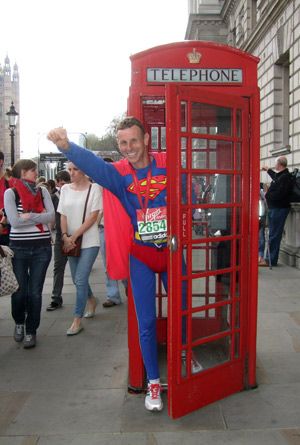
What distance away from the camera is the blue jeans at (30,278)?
16.2 feet

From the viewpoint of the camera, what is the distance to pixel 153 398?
11.4ft

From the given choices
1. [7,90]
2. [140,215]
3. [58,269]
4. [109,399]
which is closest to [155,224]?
[140,215]


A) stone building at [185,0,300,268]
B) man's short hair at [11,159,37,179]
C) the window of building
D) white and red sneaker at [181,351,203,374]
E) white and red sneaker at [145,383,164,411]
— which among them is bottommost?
white and red sneaker at [145,383,164,411]

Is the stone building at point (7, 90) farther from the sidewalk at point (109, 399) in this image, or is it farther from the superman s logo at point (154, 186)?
the superman s logo at point (154, 186)

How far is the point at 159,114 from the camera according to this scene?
4.72 metres

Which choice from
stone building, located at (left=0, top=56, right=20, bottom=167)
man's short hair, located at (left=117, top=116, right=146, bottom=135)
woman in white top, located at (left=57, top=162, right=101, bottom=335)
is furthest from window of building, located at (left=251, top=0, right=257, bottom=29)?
stone building, located at (left=0, top=56, right=20, bottom=167)

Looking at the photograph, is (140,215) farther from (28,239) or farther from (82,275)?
(82,275)

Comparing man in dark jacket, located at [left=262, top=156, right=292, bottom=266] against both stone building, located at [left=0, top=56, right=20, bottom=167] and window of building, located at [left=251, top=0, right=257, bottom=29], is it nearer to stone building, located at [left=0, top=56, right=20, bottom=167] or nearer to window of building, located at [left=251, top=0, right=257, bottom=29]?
window of building, located at [left=251, top=0, right=257, bottom=29]

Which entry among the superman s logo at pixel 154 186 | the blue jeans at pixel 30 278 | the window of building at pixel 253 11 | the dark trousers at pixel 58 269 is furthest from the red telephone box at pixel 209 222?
the window of building at pixel 253 11

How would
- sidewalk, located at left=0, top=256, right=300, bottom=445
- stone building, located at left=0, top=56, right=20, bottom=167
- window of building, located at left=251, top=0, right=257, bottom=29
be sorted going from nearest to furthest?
1. sidewalk, located at left=0, top=256, right=300, bottom=445
2. window of building, located at left=251, top=0, right=257, bottom=29
3. stone building, located at left=0, top=56, right=20, bottom=167

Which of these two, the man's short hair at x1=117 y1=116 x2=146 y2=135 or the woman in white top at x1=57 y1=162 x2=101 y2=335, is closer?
the man's short hair at x1=117 y1=116 x2=146 y2=135

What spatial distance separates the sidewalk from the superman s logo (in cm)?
156

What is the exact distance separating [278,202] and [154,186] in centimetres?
653

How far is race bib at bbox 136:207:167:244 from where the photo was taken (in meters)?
3.39
